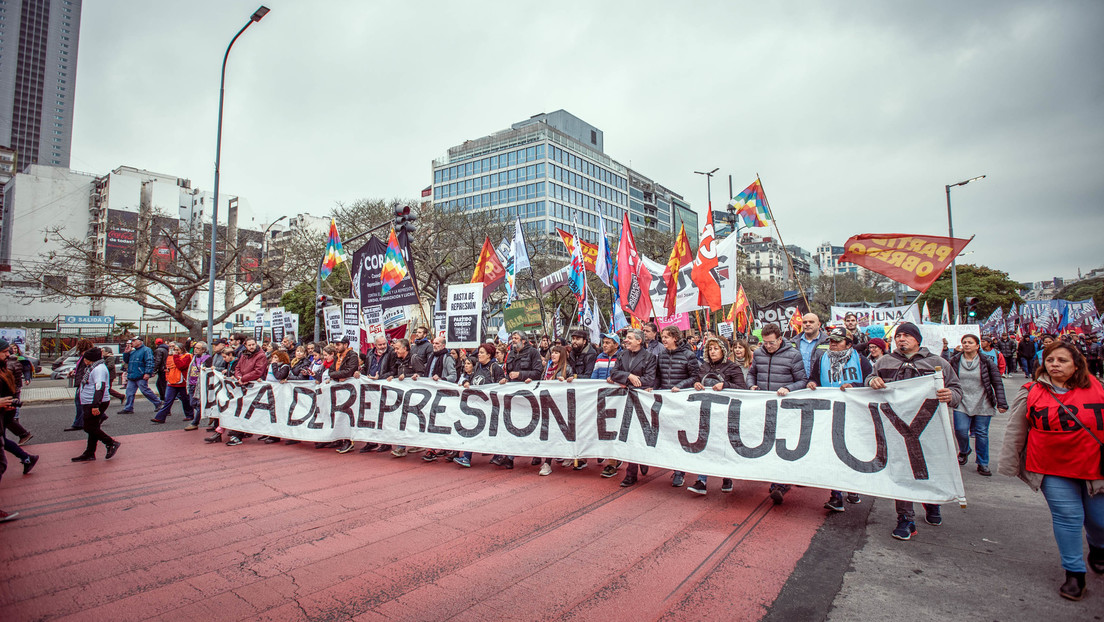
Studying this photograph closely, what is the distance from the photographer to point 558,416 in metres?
6.93

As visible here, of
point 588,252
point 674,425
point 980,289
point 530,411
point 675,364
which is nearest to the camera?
point 674,425

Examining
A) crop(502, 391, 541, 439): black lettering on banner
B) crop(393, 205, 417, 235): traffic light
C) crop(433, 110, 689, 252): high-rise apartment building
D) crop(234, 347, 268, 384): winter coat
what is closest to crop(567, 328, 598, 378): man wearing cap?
crop(502, 391, 541, 439): black lettering on banner

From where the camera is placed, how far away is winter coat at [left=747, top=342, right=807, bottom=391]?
5848mm

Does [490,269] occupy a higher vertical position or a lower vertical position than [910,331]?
higher

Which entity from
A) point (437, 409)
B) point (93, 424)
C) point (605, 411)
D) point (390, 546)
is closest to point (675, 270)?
point (605, 411)

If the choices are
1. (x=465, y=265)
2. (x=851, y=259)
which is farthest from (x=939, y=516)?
(x=465, y=265)

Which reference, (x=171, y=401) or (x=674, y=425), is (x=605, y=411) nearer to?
(x=674, y=425)

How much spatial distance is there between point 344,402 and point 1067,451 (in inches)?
330

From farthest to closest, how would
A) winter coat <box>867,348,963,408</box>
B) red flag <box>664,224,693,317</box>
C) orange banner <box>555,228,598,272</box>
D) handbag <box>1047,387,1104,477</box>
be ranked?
orange banner <box>555,228,598,272</box>, red flag <box>664,224,693,317</box>, winter coat <box>867,348,963,408</box>, handbag <box>1047,387,1104,477</box>

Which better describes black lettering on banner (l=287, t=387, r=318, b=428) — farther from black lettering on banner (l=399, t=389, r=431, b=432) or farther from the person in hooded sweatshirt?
the person in hooded sweatshirt

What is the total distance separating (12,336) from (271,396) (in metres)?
27.6

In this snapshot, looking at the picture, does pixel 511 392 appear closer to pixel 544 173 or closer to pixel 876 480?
pixel 876 480

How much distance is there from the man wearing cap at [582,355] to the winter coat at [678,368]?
1680mm

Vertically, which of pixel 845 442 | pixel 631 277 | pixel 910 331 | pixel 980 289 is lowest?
pixel 845 442
